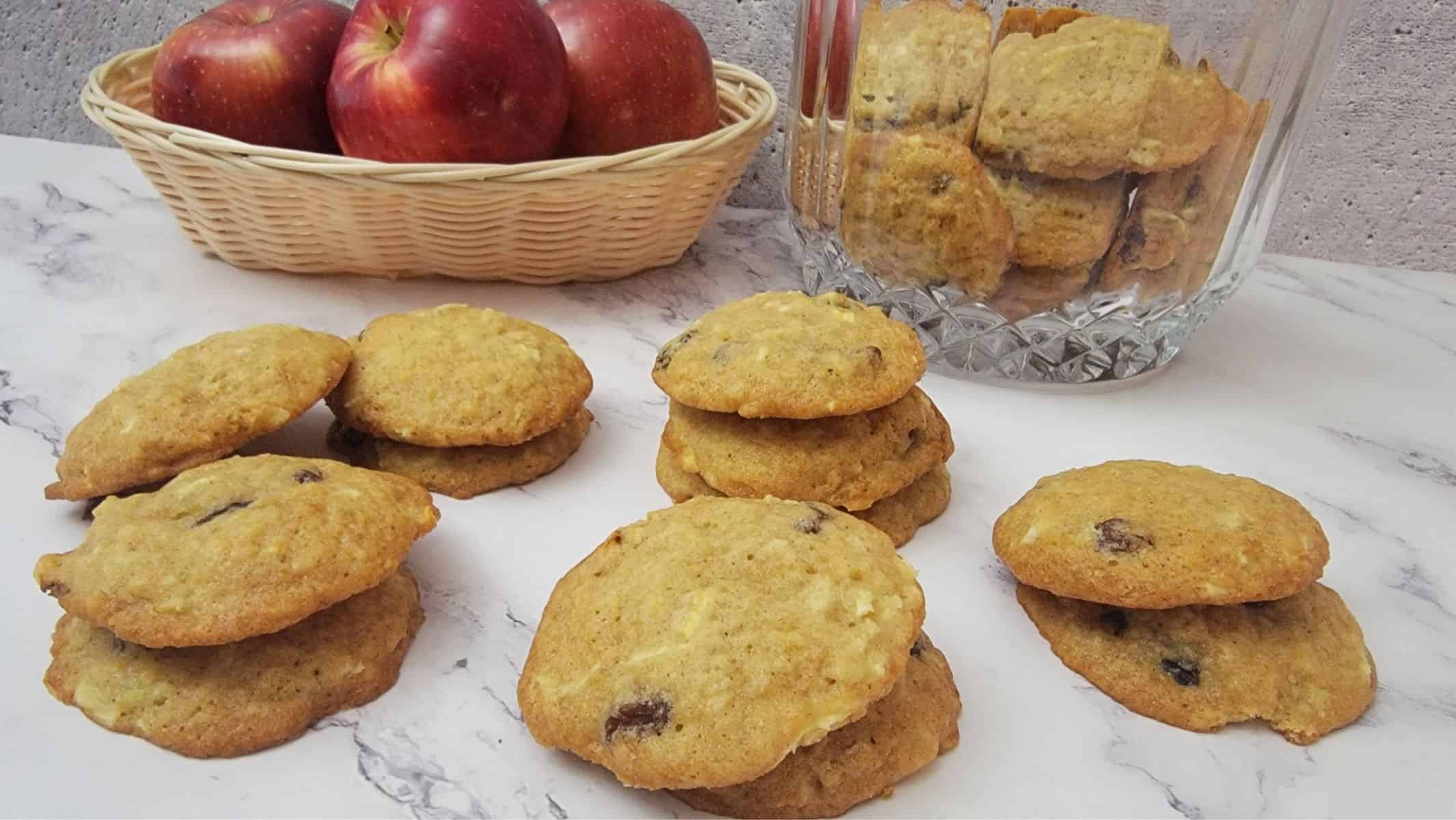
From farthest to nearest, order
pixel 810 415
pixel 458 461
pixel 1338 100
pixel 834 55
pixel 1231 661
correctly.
A: pixel 1338 100, pixel 834 55, pixel 458 461, pixel 810 415, pixel 1231 661

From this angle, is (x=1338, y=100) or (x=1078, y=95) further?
(x=1338, y=100)

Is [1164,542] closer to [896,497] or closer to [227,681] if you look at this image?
[896,497]

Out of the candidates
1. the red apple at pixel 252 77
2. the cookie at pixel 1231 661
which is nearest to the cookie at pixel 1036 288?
the cookie at pixel 1231 661

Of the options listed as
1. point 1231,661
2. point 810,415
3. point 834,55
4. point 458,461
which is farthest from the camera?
point 834,55

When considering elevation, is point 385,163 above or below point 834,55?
below

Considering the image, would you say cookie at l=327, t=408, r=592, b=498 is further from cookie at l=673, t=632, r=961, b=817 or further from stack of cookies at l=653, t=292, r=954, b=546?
cookie at l=673, t=632, r=961, b=817

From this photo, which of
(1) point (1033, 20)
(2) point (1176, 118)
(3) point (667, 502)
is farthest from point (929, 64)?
(3) point (667, 502)

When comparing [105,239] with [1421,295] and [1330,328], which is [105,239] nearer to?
[1330,328]

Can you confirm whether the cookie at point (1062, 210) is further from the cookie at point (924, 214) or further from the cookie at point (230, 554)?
the cookie at point (230, 554)
